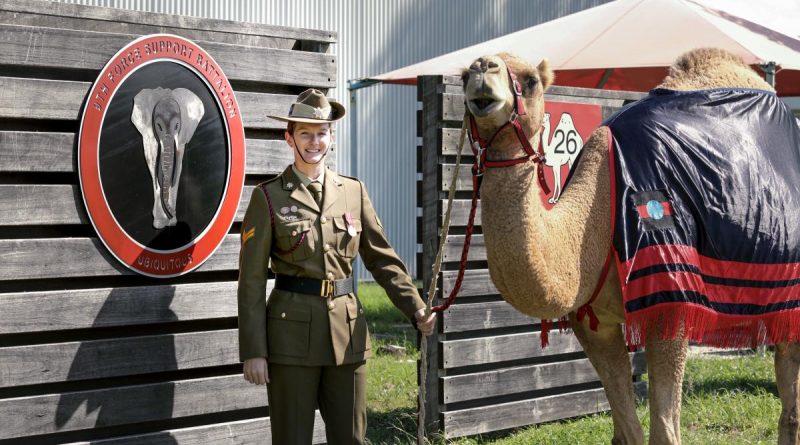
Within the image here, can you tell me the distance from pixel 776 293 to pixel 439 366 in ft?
8.04

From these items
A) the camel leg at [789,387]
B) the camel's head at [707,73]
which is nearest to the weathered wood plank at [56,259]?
the camel's head at [707,73]

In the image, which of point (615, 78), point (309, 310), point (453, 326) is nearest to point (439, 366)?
point (453, 326)

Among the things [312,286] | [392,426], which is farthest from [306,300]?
[392,426]

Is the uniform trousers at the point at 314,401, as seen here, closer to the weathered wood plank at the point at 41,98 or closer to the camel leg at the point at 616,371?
the camel leg at the point at 616,371

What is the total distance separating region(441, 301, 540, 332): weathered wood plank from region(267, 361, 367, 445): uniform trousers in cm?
220

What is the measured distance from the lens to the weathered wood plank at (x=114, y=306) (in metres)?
4.72

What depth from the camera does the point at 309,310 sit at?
4.61 metres

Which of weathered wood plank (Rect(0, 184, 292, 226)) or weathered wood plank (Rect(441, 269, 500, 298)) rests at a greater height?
weathered wood plank (Rect(0, 184, 292, 226))

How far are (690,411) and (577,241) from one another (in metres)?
3.59

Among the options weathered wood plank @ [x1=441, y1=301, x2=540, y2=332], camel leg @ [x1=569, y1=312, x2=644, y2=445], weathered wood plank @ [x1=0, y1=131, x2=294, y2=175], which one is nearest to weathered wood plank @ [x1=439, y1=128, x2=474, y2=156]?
weathered wood plank @ [x1=441, y1=301, x2=540, y2=332]

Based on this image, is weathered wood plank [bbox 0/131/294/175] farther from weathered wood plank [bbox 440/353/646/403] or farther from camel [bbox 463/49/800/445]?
weathered wood plank [bbox 440/353/646/403]

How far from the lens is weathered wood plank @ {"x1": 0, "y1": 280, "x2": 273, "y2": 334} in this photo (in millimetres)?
4719

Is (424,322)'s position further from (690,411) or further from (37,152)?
(690,411)

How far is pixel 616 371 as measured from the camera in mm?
5160
